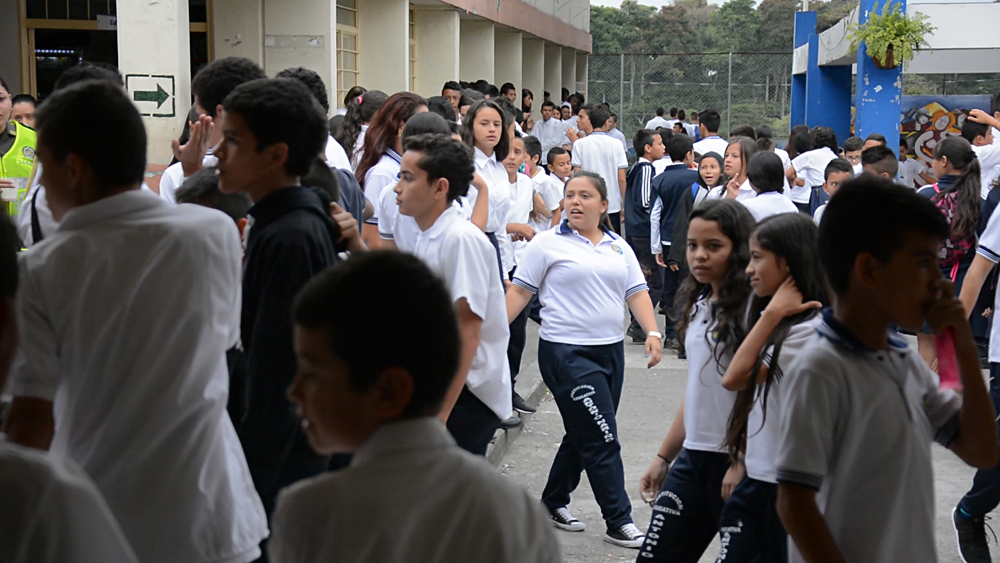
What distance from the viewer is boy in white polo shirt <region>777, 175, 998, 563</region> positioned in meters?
2.37

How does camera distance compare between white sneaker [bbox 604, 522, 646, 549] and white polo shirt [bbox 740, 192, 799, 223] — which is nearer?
white sneaker [bbox 604, 522, 646, 549]

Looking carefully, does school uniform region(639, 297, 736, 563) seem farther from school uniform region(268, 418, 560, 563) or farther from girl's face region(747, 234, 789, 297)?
school uniform region(268, 418, 560, 563)

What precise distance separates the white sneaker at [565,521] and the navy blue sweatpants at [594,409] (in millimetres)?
182

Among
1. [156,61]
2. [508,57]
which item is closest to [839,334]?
[156,61]

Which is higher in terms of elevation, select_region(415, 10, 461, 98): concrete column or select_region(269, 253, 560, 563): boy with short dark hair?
select_region(415, 10, 461, 98): concrete column

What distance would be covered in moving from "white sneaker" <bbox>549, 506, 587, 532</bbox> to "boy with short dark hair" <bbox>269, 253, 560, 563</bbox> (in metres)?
4.07

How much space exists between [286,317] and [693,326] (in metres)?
1.79

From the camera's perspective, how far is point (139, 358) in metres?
2.59

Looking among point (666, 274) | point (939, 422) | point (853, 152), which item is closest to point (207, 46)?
point (666, 274)

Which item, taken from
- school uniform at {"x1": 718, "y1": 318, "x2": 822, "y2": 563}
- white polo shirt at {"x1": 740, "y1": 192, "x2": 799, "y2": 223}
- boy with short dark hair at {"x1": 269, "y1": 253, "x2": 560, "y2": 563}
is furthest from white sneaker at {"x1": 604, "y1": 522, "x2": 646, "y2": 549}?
boy with short dark hair at {"x1": 269, "y1": 253, "x2": 560, "y2": 563}

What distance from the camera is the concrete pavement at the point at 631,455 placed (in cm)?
553

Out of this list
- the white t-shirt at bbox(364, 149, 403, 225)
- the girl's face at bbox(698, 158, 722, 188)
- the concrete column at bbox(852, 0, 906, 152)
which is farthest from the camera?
the concrete column at bbox(852, 0, 906, 152)

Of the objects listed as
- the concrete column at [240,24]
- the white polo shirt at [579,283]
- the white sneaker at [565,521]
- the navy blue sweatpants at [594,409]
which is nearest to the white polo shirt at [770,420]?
the navy blue sweatpants at [594,409]

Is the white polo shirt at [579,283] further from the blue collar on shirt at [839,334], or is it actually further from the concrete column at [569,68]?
the concrete column at [569,68]
